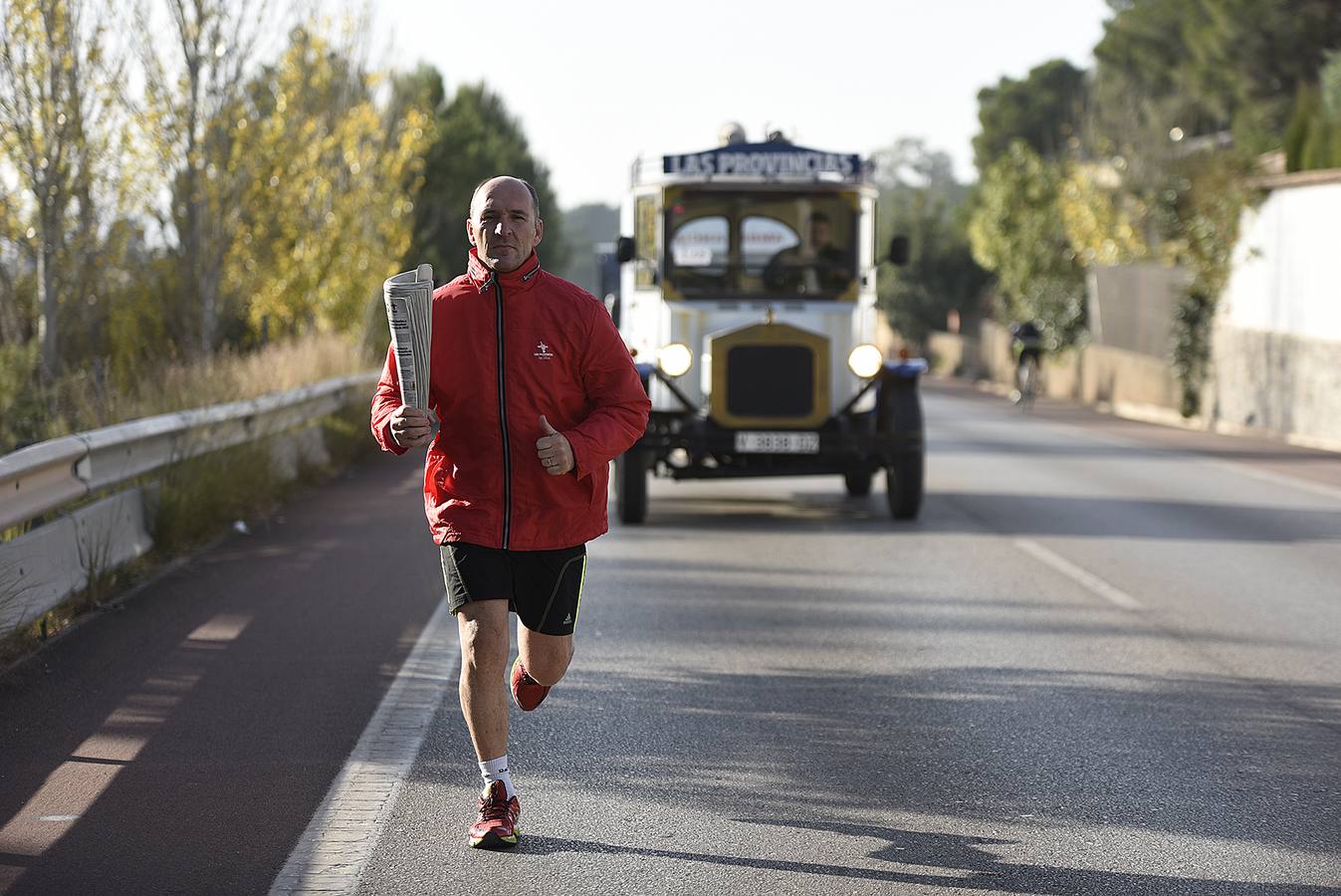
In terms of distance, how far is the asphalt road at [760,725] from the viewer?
5.03 meters

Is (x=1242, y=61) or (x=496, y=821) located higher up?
(x=1242, y=61)

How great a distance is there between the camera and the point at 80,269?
16.7 metres

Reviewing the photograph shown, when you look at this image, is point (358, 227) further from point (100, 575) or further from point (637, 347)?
point (100, 575)

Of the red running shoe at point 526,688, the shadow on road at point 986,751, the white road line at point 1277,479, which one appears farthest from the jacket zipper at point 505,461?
the white road line at point 1277,479

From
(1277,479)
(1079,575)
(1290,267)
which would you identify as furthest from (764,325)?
(1290,267)

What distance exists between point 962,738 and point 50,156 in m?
11.6

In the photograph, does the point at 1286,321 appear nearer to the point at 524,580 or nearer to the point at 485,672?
the point at 524,580

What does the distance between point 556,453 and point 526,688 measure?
0.91 m

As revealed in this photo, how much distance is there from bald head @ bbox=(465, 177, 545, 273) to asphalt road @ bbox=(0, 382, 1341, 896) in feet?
5.48

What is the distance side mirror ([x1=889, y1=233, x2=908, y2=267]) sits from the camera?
14061 millimetres

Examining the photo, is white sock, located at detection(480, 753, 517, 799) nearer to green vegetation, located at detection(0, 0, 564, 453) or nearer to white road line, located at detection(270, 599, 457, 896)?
white road line, located at detection(270, 599, 457, 896)

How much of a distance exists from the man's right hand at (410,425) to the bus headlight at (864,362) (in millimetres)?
8767

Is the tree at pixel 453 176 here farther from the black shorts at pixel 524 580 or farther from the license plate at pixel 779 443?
the black shorts at pixel 524 580

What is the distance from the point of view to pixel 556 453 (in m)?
5.00
